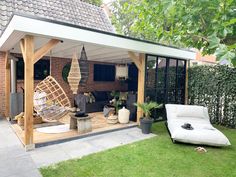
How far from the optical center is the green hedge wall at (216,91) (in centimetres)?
673

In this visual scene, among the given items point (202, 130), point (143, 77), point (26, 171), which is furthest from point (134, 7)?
point (26, 171)

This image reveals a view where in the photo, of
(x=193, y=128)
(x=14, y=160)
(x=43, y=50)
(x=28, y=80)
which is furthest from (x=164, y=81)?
(x=14, y=160)

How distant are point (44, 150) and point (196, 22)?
4540 mm

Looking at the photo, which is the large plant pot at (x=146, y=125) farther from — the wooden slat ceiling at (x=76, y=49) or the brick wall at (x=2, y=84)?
the brick wall at (x=2, y=84)

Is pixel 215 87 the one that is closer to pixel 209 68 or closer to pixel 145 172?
pixel 209 68

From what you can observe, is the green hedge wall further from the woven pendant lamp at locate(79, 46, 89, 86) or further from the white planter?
the woven pendant lamp at locate(79, 46, 89, 86)

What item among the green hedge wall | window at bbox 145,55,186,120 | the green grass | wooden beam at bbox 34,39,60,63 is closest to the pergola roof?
wooden beam at bbox 34,39,60,63

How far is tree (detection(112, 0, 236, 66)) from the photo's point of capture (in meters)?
2.98

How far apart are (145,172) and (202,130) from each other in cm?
240

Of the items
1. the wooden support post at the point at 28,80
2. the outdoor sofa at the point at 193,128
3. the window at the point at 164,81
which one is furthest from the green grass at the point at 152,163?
the window at the point at 164,81

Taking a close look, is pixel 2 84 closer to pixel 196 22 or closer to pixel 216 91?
pixel 196 22

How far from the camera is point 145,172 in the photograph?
3459mm

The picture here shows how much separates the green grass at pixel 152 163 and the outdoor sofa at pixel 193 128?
239 millimetres

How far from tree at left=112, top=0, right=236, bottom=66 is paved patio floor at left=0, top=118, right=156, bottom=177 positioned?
3117 mm
